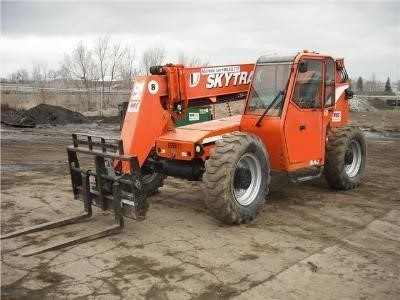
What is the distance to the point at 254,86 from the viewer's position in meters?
7.38

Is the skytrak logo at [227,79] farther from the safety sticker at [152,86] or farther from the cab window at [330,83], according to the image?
the cab window at [330,83]

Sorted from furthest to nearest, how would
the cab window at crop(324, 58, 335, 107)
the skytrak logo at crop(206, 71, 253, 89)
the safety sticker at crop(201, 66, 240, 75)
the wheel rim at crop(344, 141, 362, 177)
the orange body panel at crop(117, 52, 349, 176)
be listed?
the wheel rim at crop(344, 141, 362, 177) < the cab window at crop(324, 58, 335, 107) < the skytrak logo at crop(206, 71, 253, 89) < the safety sticker at crop(201, 66, 240, 75) < the orange body panel at crop(117, 52, 349, 176)

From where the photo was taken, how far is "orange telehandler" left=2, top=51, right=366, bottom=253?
20.1 feet

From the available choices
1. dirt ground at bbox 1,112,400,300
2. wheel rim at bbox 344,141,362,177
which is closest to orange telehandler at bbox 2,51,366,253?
dirt ground at bbox 1,112,400,300

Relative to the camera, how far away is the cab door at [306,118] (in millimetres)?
7160

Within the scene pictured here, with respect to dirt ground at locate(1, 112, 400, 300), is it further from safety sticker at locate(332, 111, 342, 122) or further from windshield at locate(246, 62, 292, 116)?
windshield at locate(246, 62, 292, 116)

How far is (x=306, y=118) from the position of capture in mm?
7445

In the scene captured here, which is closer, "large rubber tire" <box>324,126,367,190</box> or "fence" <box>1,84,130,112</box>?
"large rubber tire" <box>324,126,367,190</box>

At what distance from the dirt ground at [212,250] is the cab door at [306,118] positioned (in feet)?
2.68

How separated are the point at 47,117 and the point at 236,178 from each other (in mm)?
18905

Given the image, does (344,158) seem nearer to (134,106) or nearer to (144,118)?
(144,118)

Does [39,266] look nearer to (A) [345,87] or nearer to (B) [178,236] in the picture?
(B) [178,236]

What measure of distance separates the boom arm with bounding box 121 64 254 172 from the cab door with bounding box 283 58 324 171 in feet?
3.93

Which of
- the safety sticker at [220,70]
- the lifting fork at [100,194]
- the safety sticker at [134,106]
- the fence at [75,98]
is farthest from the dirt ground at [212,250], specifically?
the fence at [75,98]
